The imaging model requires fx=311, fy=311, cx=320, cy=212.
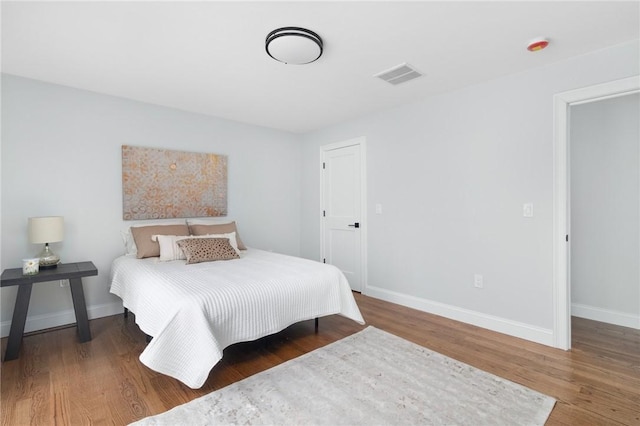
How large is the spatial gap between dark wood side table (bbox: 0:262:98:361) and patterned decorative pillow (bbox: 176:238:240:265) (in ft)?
2.56

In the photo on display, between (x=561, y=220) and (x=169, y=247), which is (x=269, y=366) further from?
(x=561, y=220)

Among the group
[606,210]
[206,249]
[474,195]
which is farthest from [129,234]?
[606,210]

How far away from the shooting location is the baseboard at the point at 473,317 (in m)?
2.66

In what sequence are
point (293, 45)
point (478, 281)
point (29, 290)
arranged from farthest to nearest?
1. point (478, 281)
2. point (29, 290)
3. point (293, 45)

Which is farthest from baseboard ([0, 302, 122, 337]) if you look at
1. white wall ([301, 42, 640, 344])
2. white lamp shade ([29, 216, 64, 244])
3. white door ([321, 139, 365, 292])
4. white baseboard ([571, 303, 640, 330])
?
white baseboard ([571, 303, 640, 330])

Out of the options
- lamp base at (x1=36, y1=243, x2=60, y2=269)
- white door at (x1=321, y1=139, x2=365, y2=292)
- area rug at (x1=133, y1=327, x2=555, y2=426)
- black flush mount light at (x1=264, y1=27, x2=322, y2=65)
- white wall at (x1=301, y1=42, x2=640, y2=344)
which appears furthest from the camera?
white door at (x1=321, y1=139, x2=365, y2=292)

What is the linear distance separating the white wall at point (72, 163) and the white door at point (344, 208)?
1531mm

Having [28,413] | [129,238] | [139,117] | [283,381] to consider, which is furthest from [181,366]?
[139,117]

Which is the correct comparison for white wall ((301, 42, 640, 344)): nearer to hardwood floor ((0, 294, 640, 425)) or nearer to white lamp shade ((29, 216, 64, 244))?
hardwood floor ((0, 294, 640, 425))

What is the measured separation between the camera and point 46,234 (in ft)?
8.94

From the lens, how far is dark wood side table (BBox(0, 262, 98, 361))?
2367mm

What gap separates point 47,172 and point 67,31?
154 cm

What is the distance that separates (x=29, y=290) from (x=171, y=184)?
5.43 feet

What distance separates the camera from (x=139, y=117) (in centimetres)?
351
